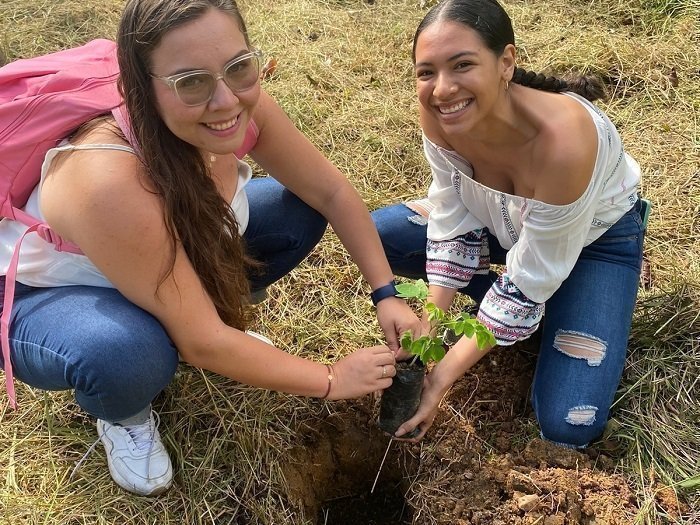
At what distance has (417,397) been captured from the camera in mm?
1933

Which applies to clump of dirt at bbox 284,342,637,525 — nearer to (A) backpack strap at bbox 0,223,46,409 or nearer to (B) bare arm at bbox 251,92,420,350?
(B) bare arm at bbox 251,92,420,350

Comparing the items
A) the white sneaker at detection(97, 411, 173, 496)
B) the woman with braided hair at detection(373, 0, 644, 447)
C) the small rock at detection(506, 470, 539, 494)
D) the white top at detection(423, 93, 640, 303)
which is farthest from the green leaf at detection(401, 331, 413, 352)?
the white sneaker at detection(97, 411, 173, 496)

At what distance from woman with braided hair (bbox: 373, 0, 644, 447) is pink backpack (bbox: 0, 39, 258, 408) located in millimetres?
819

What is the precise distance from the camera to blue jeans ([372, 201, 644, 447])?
207cm

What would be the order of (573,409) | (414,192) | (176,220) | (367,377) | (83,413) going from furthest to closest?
1. (414,192)
2. (83,413)
3. (573,409)
4. (367,377)
5. (176,220)

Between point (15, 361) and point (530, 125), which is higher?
point (530, 125)

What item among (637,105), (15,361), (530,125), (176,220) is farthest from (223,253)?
(637,105)

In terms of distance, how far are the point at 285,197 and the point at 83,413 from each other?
1.00m

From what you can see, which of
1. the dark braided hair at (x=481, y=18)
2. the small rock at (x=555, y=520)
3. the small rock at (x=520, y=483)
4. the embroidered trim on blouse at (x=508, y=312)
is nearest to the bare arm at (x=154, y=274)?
the embroidered trim on blouse at (x=508, y=312)

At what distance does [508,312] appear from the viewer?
6.43ft

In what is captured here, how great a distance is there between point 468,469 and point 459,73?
1.17 m

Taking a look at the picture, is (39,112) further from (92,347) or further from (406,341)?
(406,341)

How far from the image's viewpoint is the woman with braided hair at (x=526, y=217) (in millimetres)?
1729

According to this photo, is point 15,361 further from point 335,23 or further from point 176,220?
point 335,23
